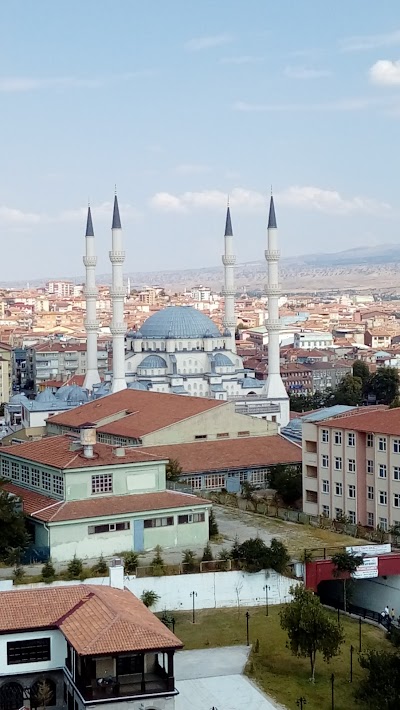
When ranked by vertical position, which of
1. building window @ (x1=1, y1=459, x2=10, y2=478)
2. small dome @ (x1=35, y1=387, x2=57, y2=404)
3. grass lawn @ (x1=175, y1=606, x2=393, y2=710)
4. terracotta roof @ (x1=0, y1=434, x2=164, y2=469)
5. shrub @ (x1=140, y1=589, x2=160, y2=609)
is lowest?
grass lawn @ (x1=175, y1=606, x2=393, y2=710)

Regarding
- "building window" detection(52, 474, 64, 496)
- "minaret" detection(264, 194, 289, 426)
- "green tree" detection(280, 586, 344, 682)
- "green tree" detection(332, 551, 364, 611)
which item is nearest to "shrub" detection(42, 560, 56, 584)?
"building window" detection(52, 474, 64, 496)

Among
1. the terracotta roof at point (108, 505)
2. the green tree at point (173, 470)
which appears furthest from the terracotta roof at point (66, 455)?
the green tree at point (173, 470)

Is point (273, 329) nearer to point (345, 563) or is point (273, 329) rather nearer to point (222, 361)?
point (222, 361)

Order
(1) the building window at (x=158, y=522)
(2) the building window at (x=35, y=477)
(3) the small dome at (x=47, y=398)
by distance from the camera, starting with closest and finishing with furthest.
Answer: (1) the building window at (x=158, y=522) < (2) the building window at (x=35, y=477) < (3) the small dome at (x=47, y=398)

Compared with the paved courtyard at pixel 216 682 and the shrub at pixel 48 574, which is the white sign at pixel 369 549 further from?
the shrub at pixel 48 574

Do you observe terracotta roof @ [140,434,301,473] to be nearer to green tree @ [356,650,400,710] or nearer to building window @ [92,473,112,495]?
building window @ [92,473,112,495]
